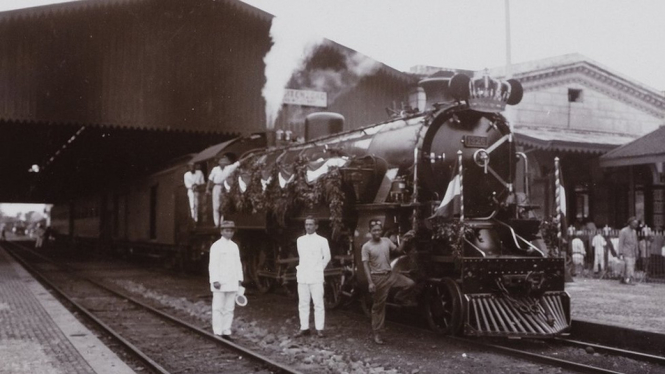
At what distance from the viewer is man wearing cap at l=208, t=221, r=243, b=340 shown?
29.6ft

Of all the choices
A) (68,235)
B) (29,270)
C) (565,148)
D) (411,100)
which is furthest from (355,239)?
(68,235)

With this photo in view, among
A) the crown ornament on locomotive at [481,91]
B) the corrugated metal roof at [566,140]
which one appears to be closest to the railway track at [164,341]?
the crown ornament on locomotive at [481,91]

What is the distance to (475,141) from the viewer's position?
963 centimetres

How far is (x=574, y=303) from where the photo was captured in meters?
11.5

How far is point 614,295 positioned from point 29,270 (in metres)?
16.5

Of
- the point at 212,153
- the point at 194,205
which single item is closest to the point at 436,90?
the point at 212,153

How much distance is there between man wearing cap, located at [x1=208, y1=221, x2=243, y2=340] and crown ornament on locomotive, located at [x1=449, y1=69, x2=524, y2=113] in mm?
3530

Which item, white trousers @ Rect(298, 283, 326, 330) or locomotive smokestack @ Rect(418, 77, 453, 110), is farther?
locomotive smokestack @ Rect(418, 77, 453, 110)

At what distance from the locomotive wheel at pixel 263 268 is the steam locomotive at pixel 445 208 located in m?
1.53

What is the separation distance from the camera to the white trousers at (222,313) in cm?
904

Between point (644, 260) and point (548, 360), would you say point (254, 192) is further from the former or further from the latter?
point (644, 260)

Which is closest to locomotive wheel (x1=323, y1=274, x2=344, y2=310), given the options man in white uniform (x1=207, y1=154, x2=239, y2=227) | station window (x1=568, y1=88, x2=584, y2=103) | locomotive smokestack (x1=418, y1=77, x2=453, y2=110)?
locomotive smokestack (x1=418, y1=77, x2=453, y2=110)

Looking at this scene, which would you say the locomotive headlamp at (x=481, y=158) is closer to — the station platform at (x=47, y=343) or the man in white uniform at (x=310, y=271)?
the man in white uniform at (x=310, y=271)

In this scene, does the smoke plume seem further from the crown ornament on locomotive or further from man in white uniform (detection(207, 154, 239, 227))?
the crown ornament on locomotive
